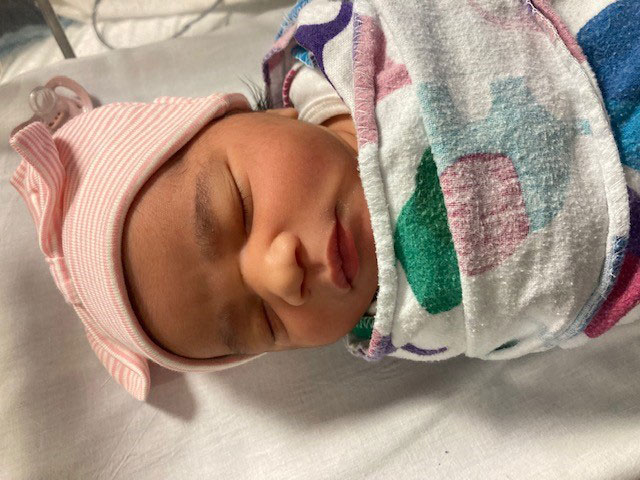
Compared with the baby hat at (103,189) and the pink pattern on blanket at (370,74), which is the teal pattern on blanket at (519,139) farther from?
the baby hat at (103,189)

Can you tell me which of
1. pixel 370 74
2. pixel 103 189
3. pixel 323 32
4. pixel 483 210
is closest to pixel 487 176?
pixel 483 210

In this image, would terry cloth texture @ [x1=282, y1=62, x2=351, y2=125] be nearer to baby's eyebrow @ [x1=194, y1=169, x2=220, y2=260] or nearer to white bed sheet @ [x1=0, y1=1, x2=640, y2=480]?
baby's eyebrow @ [x1=194, y1=169, x2=220, y2=260]

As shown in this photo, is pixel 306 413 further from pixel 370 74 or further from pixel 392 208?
pixel 370 74

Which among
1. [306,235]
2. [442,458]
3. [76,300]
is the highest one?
[306,235]

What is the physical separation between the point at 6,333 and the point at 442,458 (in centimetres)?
76

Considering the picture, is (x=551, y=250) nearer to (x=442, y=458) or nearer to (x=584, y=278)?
(x=584, y=278)

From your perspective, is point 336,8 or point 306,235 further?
point 336,8

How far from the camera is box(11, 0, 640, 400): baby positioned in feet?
2.15

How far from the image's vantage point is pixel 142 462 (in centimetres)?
92

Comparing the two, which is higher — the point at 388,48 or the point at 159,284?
the point at 388,48

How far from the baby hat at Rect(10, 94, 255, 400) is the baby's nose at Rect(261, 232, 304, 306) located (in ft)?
0.67

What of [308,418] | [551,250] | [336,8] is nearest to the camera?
[551,250]

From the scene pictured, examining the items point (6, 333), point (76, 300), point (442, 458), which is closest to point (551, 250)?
point (442, 458)

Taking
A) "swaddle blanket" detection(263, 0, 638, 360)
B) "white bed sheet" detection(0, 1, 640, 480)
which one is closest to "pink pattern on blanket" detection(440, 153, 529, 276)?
"swaddle blanket" detection(263, 0, 638, 360)
